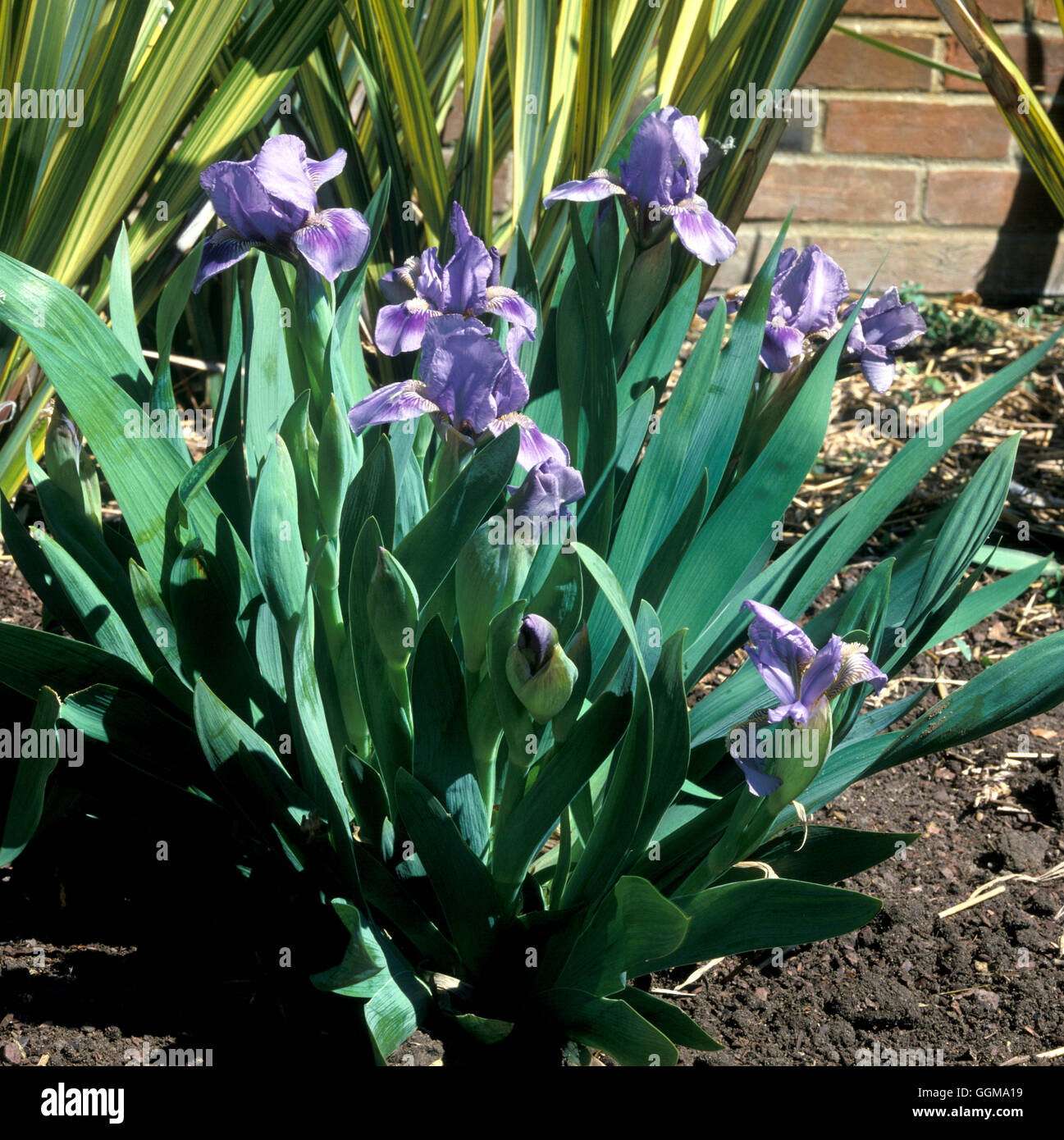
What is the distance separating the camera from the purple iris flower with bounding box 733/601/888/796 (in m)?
0.62

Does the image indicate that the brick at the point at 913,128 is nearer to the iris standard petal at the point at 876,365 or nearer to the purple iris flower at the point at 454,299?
the iris standard petal at the point at 876,365

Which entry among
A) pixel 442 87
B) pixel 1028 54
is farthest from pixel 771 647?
pixel 1028 54

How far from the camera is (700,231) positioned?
87 cm

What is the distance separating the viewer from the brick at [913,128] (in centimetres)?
237

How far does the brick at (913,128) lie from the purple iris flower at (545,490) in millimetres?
2059

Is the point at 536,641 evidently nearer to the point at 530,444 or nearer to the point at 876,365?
the point at 530,444

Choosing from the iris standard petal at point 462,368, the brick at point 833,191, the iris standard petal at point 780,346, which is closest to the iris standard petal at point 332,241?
the iris standard petal at point 462,368

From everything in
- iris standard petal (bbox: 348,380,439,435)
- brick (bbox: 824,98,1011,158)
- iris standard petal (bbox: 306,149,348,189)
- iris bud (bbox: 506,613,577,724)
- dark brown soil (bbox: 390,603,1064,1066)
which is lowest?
dark brown soil (bbox: 390,603,1064,1066)

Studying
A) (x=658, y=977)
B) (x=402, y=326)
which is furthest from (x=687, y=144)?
(x=658, y=977)

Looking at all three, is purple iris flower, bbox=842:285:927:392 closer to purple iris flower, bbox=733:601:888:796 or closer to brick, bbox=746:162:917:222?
purple iris flower, bbox=733:601:888:796

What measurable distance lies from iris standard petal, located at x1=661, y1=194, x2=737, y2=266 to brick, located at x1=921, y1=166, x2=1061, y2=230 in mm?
1867

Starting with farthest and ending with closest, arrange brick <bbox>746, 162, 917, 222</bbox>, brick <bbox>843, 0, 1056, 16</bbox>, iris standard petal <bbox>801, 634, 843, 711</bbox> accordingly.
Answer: brick <bbox>746, 162, 917, 222</bbox>, brick <bbox>843, 0, 1056, 16</bbox>, iris standard petal <bbox>801, 634, 843, 711</bbox>

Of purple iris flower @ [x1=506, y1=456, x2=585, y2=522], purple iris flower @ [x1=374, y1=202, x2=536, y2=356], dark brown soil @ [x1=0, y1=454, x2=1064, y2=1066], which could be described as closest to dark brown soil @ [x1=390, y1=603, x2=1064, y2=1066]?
dark brown soil @ [x1=0, y1=454, x2=1064, y2=1066]
